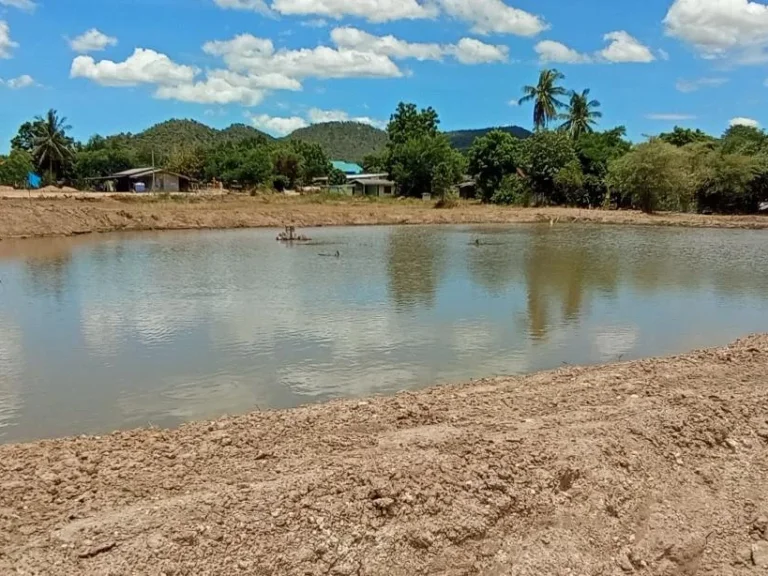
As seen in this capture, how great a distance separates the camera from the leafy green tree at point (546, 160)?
53.8m

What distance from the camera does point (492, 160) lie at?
6053cm

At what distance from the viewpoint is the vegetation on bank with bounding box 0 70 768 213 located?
48250 mm

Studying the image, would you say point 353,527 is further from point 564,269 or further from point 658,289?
point 564,269

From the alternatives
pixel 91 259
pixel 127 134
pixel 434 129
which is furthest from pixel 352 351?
pixel 127 134

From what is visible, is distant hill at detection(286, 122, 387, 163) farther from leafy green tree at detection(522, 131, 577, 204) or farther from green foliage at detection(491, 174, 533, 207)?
leafy green tree at detection(522, 131, 577, 204)

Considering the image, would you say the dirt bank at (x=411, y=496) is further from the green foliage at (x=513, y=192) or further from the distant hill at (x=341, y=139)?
the distant hill at (x=341, y=139)

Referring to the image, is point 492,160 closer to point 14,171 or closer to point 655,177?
point 655,177

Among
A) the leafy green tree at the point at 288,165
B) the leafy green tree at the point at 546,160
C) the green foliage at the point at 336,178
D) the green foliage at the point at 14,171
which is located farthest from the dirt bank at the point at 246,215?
the green foliage at the point at 336,178

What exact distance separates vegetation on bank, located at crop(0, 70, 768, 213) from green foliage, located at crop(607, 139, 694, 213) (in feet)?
0.24

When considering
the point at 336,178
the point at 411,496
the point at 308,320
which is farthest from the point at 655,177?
the point at 336,178

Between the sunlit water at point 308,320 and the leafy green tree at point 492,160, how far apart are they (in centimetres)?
3427

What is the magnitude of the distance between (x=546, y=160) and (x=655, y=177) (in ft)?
30.4

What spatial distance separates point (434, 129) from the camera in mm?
80188

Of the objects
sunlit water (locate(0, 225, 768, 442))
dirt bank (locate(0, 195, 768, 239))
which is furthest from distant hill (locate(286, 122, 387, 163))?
sunlit water (locate(0, 225, 768, 442))
